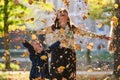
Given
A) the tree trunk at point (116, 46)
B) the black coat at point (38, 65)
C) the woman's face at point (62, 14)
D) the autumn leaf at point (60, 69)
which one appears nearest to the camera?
the woman's face at point (62, 14)

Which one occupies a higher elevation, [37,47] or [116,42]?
[37,47]

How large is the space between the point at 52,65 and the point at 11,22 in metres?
13.1

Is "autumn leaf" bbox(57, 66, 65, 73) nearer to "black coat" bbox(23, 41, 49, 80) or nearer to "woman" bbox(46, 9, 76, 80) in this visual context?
"woman" bbox(46, 9, 76, 80)

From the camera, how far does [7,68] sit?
61.2ft

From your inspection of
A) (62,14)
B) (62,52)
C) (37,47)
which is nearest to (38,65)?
(37,47)

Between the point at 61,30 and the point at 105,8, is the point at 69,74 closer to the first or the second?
the point at 61,30

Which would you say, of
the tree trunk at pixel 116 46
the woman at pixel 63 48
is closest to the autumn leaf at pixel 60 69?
the woman at pixel 63 48

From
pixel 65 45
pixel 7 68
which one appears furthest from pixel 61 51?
pixel 7 68

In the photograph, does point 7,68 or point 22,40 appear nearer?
point 22,40

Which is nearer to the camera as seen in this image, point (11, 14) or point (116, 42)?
point (116, 42)

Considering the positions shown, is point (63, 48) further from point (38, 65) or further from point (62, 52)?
point (38, 65)

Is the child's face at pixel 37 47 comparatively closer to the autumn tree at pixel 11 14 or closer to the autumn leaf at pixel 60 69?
the autumn leaf at pixel 60 69

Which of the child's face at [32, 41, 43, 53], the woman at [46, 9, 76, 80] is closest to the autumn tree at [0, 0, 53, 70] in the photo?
the child's face at [32, 41, 43, 53]

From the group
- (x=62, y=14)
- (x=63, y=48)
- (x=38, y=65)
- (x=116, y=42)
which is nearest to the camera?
(x=62, y=14)
